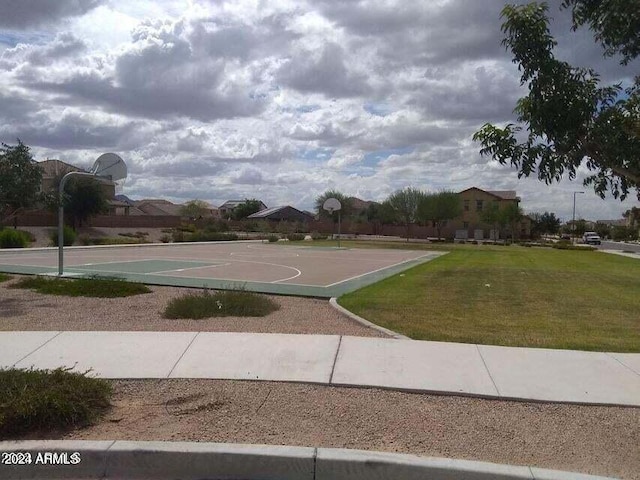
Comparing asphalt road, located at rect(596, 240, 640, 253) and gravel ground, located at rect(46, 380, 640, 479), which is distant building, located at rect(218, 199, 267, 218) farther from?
gravel ground, located at rect(46, 380, 640, 479)

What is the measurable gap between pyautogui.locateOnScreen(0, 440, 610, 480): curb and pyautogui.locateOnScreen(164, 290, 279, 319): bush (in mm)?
6209

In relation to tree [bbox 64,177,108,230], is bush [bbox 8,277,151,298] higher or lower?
lower

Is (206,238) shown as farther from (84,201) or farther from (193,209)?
(193,209)

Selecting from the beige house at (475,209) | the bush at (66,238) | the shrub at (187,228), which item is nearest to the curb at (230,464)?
the bush at (66,238)

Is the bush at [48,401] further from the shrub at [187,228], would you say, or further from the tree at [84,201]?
the shrub at [187,228]

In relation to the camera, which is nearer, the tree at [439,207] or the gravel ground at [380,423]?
the gravel ground at [380,423]

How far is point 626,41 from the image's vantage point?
5.82 meters

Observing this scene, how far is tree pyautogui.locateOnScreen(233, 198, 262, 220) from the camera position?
13888cm

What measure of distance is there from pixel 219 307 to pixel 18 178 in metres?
6.72

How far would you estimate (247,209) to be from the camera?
5512 inches

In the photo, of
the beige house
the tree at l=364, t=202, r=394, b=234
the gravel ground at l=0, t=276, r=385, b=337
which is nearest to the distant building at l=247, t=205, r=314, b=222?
the tree at l=364, t=202, r=394, b=234

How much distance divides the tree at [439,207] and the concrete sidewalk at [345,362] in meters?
70.2

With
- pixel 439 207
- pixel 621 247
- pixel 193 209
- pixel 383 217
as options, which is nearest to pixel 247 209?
pixel 193 209

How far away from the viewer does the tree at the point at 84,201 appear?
2175 inches
